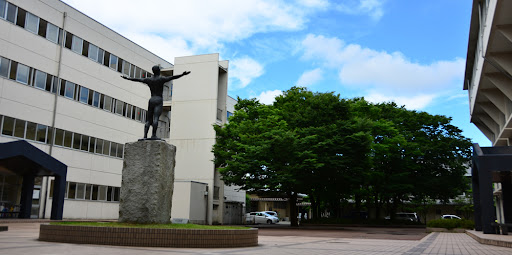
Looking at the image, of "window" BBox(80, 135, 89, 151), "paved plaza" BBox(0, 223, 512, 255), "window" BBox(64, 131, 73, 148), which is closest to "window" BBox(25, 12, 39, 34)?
"window" BBox(64, 131, 73, 148)

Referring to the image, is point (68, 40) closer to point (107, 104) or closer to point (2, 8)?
point (2, 8)

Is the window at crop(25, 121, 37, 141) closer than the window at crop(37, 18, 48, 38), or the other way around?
the window at crop(25, 121, 37, 141)

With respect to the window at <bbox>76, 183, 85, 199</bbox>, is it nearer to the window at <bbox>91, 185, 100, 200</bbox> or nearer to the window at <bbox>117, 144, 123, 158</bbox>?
the window at <bbox>91, 185, 100, 200</bbox>

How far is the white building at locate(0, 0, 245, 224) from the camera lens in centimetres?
2783

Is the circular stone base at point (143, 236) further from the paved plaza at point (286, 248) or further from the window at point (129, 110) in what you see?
the window at point (129, 110)

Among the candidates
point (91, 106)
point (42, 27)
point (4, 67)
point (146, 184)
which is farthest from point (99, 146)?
point (146, 184)

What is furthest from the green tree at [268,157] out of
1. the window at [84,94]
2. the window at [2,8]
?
the window at [2,8]

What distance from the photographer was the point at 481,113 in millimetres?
35062

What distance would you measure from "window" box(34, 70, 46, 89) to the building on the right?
91.0ft

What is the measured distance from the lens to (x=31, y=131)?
28516mm

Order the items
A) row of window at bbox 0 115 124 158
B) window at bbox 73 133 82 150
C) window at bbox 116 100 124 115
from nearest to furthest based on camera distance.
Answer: row of window at bbox 0 115 124 158 → window at bbox 73 133 82 150 → window at bbox 116 100 124 115

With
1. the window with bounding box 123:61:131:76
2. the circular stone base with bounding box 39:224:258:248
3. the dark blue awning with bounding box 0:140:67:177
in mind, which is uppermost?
the window with bounding box 123:61:131:76

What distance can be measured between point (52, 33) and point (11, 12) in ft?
11.0

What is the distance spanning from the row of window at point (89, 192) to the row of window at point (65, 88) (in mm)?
6602
